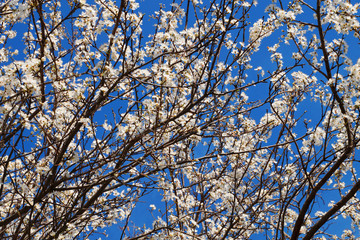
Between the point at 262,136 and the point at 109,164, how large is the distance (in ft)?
9.07

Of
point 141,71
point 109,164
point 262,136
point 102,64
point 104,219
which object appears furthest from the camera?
point 262,136

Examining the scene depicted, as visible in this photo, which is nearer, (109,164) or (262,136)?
(109,164)

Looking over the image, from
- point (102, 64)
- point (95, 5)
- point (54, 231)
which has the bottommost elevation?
point (54, 231)

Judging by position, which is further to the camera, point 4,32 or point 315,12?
point 4,32

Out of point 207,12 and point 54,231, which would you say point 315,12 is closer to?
point 207,12

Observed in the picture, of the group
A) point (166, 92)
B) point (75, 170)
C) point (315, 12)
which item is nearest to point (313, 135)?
point (315, 12)

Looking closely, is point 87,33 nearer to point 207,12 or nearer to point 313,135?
point 207,12

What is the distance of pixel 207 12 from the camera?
495 centimetres

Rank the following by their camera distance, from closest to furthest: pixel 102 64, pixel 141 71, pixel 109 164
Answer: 1. pixel 102 64
2. pixel 141 71
3. pixel 109 164

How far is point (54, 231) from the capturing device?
4.61m

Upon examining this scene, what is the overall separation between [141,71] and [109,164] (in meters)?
1.36

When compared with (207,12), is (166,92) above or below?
below

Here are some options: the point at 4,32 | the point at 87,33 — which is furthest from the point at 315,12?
the point at 4,32

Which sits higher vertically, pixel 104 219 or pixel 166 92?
pixel 166 92
